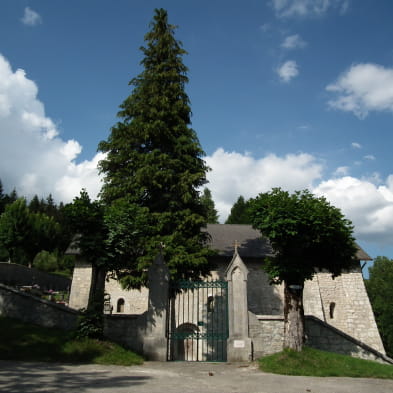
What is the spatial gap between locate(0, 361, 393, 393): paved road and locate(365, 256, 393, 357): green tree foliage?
32.3 m

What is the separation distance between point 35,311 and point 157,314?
16.3 feet

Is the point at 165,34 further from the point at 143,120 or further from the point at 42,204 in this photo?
the point at 42,204

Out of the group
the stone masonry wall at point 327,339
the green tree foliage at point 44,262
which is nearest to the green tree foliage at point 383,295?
the stone masonry wall at point 327,339

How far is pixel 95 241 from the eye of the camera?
34.8 feet

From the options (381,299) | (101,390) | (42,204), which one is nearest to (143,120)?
(101,390)

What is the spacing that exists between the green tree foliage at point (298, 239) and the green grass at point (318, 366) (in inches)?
28.6

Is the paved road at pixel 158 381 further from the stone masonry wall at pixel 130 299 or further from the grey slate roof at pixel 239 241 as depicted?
the grey slate roof at pixel 239 241

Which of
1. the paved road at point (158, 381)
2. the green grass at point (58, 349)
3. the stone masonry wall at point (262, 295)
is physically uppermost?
the stone masonry wall at point (262, 295)

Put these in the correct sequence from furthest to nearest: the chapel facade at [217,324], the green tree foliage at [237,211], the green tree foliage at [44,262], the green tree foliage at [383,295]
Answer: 1. the green tree foliage at [237,211]
2. the green tree foliage at [44,262]
3. the green tree foliage at [383,295]
4. the chapel facade at [217,324]

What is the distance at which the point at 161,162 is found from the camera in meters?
15.5

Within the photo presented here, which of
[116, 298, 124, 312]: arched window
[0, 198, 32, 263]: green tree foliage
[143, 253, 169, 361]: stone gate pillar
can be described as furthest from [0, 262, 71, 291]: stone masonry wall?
[143, 253, 169, 361]: stone gate pillar

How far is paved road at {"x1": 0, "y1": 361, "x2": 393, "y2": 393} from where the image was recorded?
6188mm

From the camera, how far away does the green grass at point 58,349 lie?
910 centimetres

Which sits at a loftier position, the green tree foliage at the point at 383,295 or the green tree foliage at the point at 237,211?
the green tree foliage at the point at 237,211
